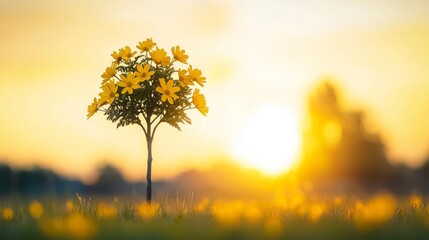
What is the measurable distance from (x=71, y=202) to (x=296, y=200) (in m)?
3.97

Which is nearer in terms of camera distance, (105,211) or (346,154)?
(105,211)

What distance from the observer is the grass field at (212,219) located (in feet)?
20.0

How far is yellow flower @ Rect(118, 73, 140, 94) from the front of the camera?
11.2 metres

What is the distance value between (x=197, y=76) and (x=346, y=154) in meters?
36.2

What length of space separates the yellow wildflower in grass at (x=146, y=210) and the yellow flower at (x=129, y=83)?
216 cm

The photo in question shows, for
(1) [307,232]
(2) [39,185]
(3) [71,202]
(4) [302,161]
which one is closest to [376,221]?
(1) [307,232]

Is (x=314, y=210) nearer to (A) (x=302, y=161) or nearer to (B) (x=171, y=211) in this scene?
(B) (x=171, y=211)

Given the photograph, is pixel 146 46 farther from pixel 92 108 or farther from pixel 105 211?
pixel 105 211

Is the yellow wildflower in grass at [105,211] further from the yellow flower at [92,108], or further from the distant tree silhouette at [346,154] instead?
the distant tree silhouette at [346,154]

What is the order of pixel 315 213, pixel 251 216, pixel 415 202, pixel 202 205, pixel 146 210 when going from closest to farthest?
1. pixel 251 216
2. pixel 315 213
3. pixel 146 210
4. pixel 415 202
5. pixel 202 205

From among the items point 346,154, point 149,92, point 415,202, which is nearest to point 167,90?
point 149,92

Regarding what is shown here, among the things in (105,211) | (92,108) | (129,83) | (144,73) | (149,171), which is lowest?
(105,211)

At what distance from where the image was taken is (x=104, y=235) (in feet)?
19.4

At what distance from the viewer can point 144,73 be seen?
447 inches
